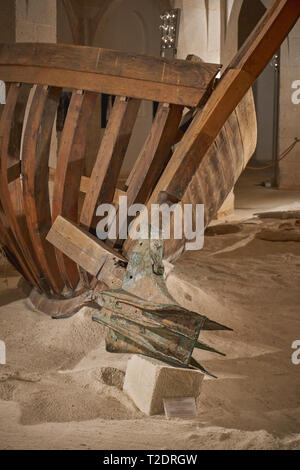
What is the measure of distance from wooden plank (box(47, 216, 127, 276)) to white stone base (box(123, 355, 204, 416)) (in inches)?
34.1

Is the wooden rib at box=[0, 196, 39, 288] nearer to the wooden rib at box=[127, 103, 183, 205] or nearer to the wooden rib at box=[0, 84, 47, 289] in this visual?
the wooden rib at box=[0, 84, 47, 289]

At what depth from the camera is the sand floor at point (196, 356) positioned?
2627 millimetres

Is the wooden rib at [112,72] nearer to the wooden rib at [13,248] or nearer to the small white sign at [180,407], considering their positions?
the wooden rib at [13,248]

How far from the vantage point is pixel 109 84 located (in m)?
3.88

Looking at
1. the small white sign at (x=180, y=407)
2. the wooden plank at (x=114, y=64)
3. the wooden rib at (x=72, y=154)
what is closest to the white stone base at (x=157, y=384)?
the small white sign at (x=180, y=407)

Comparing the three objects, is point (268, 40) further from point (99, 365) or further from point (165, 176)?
point (99, 365)

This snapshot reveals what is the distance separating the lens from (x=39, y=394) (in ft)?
10.4

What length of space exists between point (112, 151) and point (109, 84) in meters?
0.41

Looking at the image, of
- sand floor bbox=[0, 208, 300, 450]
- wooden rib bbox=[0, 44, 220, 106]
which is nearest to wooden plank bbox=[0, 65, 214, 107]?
wooden rib bbox=[0, 44, 220, 106]

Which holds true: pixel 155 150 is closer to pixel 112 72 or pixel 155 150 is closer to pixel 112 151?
pixel 112 151

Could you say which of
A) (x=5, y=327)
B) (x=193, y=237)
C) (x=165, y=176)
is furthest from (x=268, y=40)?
(x=5, y=327)

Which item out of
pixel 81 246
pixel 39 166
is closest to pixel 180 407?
pixel 81 246
